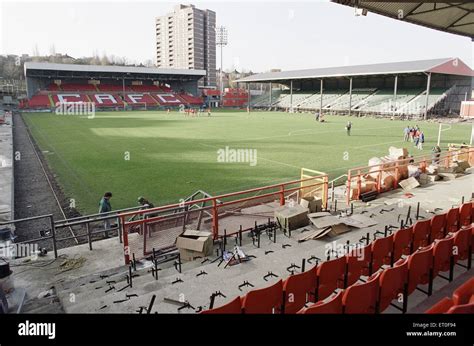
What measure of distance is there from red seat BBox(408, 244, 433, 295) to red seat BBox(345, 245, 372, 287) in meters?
0.84

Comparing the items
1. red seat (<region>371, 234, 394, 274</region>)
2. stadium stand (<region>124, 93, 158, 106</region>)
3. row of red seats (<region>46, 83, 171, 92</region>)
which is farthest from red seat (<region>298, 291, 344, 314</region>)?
row of red seats (<region>46, 83, 171, 92</region>)

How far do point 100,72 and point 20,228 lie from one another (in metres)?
72.5

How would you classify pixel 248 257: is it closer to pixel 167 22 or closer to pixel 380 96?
pixel 380 96

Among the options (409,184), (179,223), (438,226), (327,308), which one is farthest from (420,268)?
(409,184)

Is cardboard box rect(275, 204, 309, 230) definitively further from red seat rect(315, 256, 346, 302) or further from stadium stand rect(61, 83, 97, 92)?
stadium stand rect(61, 83, 97, 92)

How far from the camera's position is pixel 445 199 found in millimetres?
12578

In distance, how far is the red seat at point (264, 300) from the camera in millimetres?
4832

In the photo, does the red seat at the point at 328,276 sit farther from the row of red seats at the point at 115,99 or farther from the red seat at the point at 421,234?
the row of red seats at the point at 115,99

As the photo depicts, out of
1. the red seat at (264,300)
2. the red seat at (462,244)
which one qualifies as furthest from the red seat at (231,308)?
the red seat at (462,244)

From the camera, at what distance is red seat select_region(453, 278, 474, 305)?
15.0 ft

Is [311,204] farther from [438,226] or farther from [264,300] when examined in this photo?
[264,300]
